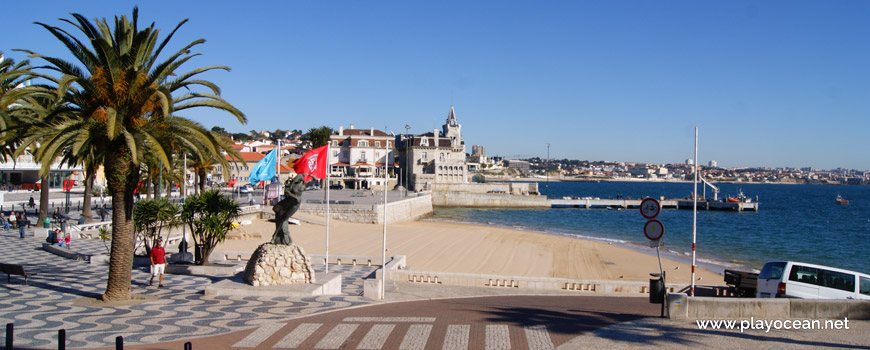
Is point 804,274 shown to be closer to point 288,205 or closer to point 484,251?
point 288,205

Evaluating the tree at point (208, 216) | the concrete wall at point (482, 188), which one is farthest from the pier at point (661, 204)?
the tree at point (208, 216)

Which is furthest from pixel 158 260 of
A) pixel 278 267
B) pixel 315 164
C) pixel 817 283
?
pixel 817 283

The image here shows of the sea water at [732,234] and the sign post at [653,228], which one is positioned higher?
the sign post at [653,228]

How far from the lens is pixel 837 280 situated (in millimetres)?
12828

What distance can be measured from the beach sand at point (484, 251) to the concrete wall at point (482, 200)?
40.0 m

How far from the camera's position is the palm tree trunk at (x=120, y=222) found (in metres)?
13.4

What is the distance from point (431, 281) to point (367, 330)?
7839 mm

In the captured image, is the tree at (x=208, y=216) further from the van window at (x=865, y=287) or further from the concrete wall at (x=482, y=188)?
the concrete wall at (x=482, y=188)

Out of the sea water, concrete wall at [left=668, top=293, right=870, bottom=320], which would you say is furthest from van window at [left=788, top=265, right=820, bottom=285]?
the sea water

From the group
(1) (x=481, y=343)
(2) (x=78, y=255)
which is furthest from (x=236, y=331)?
(2) (x=78, y=255)

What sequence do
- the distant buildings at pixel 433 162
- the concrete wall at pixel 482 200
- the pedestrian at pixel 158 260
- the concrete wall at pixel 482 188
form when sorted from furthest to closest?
the distant buildings at pixel 433 162 < the concrete wall at pixel 482 188 < the concrete wall at pixel 482 200 < the pedestrian at pixel 158 260

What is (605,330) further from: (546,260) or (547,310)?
(546,260)

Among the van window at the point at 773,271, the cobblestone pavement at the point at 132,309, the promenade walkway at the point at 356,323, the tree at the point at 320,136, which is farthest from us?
the tree at the point at 320,136

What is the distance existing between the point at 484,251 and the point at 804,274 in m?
22.2
